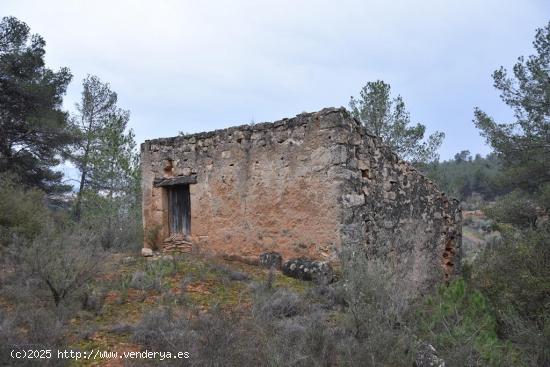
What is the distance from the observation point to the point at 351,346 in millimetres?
3877

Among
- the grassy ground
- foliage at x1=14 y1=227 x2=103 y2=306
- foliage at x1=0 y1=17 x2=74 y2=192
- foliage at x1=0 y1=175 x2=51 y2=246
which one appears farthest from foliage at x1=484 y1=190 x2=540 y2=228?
foliage at x1=0 y1=17 x2=74 y2=192

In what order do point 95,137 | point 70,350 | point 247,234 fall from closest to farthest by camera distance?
point 70,350
point 247,234
point 95,137

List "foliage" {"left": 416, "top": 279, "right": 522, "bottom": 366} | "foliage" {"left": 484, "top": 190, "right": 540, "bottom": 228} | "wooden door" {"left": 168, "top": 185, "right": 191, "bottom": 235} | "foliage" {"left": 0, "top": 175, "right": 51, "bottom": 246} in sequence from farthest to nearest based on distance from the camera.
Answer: "foliage" {"left": 484, "top": 190, "right": 540, "bottom": 228} → "wooden door" {"left": 168, "top": 185, "right": 191, "bottom": 235} → "foliage" {"left": 0, "top": 175, "right": 51, "bottom": 246} → "foliage" {"left": 416, "top": 279, "right": 522, "bottom": 366}

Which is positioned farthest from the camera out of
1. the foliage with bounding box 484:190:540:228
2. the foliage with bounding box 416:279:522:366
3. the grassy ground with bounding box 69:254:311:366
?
the foliage with bounding box 484:190:540:228

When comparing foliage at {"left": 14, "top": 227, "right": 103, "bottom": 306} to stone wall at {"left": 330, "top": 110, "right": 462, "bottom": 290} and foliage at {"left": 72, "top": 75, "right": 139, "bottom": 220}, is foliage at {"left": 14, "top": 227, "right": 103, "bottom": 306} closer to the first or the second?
stone wall at {"left": 330, "top": 110, "right": 462, "bottom": 290}

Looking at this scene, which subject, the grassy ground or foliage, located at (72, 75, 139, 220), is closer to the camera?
the grassy ground

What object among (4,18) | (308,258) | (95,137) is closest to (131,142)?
(95,137)

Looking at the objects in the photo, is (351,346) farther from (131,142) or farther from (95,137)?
(95,137)

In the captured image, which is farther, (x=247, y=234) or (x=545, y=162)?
(x=545, y=162)

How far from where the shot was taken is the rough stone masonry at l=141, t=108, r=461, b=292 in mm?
6609

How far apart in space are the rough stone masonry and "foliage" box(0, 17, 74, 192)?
7123 millimetres

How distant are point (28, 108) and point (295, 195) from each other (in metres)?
11.0

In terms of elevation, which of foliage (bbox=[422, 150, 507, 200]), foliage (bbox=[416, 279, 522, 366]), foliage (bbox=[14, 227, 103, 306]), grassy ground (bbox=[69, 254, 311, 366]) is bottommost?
foliage (bbox=[416, 279, 522, 366])

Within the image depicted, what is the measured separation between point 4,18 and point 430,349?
594 inches
